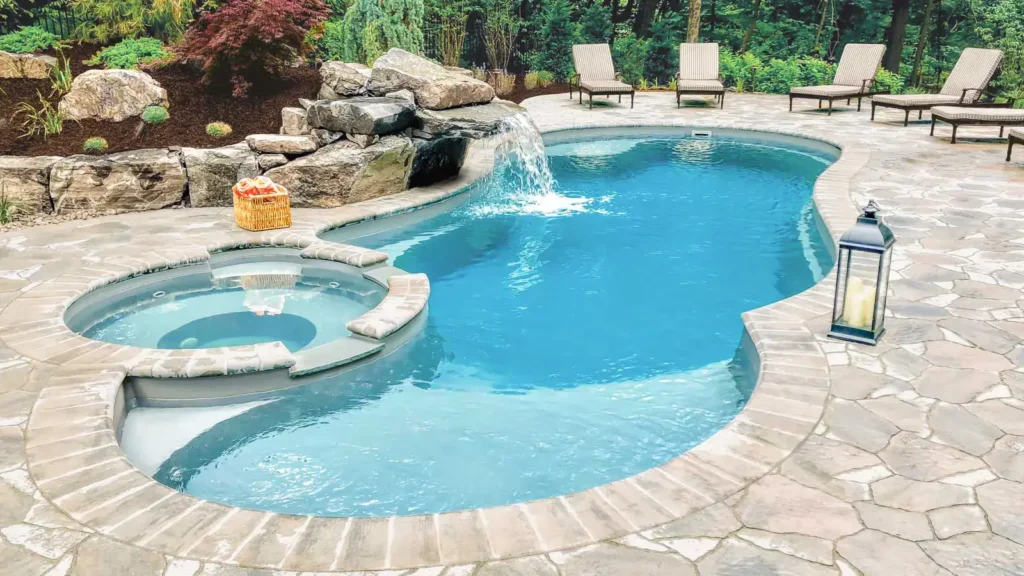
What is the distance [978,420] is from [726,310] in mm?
2216

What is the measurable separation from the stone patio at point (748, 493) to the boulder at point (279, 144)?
3169 mm

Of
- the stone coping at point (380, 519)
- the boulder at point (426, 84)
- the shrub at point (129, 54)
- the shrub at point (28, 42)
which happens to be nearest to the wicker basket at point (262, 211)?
the boulder at point (426, 84)

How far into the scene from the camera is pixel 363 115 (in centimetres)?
766

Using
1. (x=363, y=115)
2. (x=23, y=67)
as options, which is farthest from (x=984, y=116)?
(x=23, y=67)

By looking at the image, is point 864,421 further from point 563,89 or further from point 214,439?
point 563,89

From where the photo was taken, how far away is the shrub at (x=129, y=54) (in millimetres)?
8844

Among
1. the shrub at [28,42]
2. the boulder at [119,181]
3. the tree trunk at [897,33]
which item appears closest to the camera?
the boulder at [119,181]

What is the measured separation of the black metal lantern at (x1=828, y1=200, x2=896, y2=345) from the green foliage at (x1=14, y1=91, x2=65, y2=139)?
7560 mm

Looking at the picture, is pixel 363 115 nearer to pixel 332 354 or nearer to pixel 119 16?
pixel 332 354

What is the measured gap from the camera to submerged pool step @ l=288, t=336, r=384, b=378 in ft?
14.1

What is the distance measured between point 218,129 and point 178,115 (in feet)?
1.86

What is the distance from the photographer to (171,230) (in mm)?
6750

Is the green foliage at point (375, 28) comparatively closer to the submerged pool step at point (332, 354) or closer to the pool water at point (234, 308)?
the pool water at point (234, 308)

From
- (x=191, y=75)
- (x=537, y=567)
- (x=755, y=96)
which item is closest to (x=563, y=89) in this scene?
(x=755, y=96)
